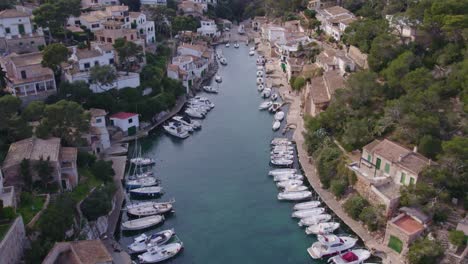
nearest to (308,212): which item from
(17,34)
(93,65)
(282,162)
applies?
(282,162)

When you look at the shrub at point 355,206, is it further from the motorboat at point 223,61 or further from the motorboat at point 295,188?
the motorboat at point 223,61

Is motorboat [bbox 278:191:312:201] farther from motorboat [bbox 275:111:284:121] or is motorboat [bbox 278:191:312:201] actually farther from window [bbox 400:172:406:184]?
motorboat [bbox 275:111:284:121]

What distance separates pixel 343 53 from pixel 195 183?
21555mm

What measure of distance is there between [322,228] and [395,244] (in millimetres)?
3905

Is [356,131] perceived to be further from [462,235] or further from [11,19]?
[11,19]

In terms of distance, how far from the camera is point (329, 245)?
24.1 m

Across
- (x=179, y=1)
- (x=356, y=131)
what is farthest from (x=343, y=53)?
(x=179, y=1)

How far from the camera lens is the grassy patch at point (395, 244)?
2355cm

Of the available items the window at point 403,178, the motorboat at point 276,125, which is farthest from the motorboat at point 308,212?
the motorboat at point 276,125

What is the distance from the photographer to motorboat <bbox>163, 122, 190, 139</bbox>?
37.3 m

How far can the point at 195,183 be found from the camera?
102ft

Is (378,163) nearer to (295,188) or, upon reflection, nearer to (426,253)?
(295,188)

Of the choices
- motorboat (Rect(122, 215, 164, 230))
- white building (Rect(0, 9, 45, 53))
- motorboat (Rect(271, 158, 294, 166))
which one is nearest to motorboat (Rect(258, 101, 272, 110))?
motorboat (Rect(271, 158, 294, 166))

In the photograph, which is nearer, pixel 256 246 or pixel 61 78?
pixel 256 246
